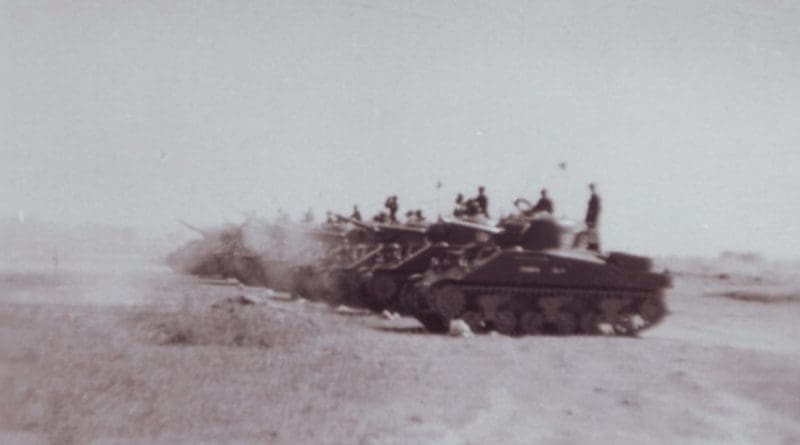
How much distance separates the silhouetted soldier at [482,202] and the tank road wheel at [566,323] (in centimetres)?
446

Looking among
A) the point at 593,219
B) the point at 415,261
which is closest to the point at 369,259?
the point at 415,261

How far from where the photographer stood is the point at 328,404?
12172 millimetres

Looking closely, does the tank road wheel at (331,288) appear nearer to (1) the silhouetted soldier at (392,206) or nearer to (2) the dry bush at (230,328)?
(1) the silhouetted soldier at (392,206)

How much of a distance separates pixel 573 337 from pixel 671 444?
11668 mm

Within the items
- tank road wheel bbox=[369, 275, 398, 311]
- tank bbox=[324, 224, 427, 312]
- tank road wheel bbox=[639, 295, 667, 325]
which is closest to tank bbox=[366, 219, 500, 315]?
tank road wheel bbox=[369, 275, 398, 311]

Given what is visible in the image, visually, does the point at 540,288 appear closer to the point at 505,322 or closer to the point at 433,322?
the point at 505,322

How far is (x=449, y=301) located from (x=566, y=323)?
2.72 m

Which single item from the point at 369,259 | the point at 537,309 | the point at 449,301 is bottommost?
the point at 537,309

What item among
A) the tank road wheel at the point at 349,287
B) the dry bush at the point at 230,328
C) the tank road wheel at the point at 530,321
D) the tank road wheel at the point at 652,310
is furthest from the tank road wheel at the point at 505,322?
the tank road wheel at the point at 349,287

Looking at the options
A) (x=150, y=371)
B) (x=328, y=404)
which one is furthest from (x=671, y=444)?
(x=150, y=371)

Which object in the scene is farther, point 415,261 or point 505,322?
point 415,261

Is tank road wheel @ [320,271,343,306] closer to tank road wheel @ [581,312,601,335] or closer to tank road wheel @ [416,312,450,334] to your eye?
tank road wheel @ [416,312,450,334]

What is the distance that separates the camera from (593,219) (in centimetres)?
2620

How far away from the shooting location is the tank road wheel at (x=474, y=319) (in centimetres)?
2339
